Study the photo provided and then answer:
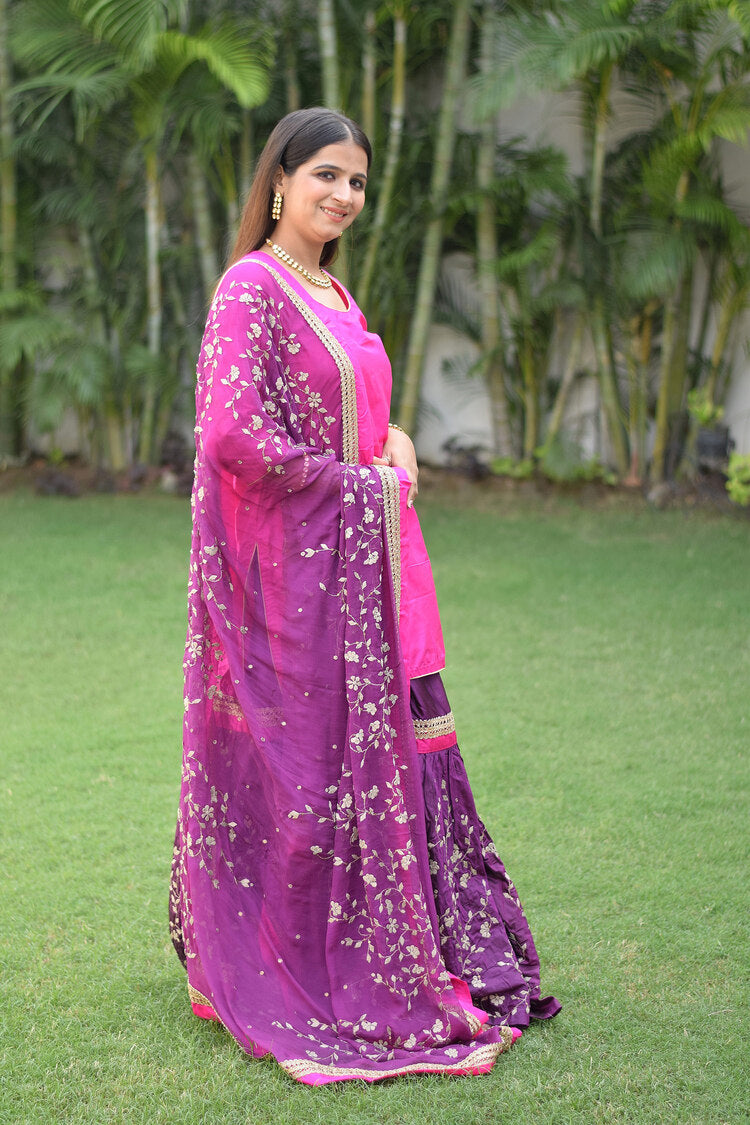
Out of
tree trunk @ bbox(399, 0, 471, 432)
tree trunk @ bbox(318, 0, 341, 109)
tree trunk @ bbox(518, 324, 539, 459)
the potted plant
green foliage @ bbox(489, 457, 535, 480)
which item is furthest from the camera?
green foliage @ bbox(489, 457, 535, 480)

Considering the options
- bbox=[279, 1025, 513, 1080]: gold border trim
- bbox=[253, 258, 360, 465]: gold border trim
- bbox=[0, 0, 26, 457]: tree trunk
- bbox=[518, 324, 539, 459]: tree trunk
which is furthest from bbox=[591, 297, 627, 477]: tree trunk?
bbox=[279, 1025, 513, 1080]: gold border trim

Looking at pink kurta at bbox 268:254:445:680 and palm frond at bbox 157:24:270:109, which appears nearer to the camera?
pink kurta at bbox 268:254:445:680

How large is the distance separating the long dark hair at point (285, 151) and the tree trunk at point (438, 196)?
505 cm

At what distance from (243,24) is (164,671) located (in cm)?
430

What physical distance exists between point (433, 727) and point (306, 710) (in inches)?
11.0

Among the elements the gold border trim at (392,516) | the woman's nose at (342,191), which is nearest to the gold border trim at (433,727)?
the gold border trim at (392,516)

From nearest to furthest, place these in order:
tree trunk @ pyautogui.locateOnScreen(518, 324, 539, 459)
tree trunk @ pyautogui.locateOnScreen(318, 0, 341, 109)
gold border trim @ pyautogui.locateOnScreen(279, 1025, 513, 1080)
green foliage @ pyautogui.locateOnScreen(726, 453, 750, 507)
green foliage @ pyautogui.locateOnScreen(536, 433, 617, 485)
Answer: gold border trim @ pyautogui.locateOnScreen(279, 1025, 513, 1080)
green foliage @ pyautogui.locateOnScreen(726, 453, 750, 507)
tree trunk @ pyautogui.locateOnScreen(318, 0, 341, 109)
green foliage @ pyautogui.locateOnScreen(536, 433, 617, 485)
tree trunk @ pyautogui.locateOnScreen(518, 324, 539, 459)

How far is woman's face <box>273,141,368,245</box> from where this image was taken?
2.09 m

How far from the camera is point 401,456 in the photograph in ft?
7.34

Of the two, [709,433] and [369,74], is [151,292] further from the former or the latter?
[709,433]

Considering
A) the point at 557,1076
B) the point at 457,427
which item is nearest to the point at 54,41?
the point at 457,427

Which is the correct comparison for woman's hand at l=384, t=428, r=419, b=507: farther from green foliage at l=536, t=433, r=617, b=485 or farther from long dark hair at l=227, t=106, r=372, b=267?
green foliage at l=536, t=433, r=617, b=485

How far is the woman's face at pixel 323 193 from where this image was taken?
2.09 m

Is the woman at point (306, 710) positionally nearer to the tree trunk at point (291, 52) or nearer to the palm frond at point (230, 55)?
the palm frond at point (230, 55)
